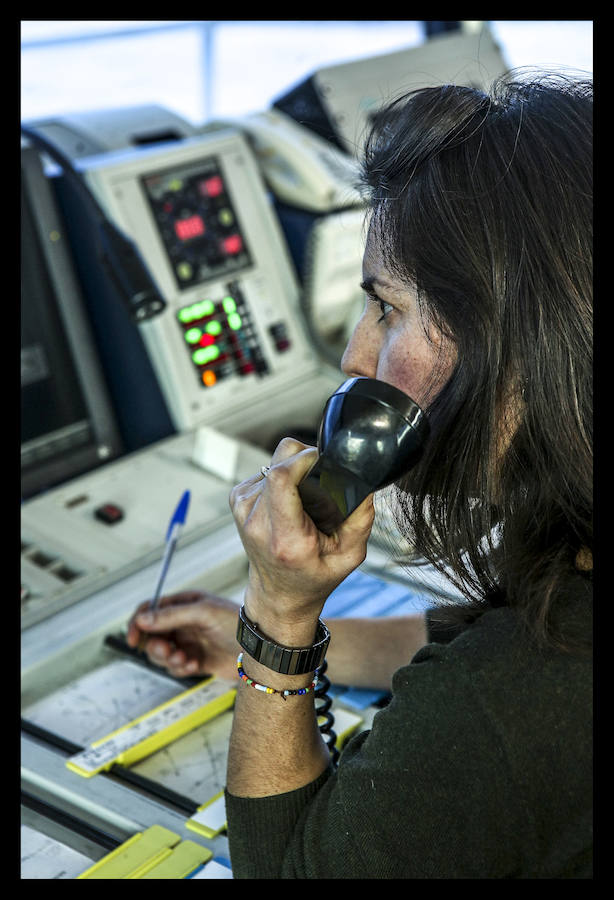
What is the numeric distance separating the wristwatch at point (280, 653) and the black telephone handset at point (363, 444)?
0.14 m

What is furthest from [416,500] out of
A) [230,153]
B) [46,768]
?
[230,153]

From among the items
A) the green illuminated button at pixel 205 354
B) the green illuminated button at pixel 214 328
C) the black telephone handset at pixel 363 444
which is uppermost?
the black telephone handset at pixel 363 444

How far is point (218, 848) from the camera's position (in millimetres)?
1015

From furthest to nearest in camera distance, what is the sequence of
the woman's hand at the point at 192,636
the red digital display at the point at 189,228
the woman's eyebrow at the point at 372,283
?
the red digital display at the point at 189,228 → the woman's hand at the point at 192,636 → the woman's eyebrow at the point at 372,283

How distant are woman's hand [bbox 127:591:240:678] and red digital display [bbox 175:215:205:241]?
85cm

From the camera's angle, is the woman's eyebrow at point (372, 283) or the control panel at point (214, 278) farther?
the control panel at point (214, 278)

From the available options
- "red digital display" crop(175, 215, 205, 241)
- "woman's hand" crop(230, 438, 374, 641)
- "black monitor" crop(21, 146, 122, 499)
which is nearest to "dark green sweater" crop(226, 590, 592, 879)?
"woman's hand" crop(230, 438, 374, 641)

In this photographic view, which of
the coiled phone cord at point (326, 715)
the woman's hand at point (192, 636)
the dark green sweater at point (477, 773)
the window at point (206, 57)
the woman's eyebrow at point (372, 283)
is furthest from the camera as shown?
the window at point (206, 57)

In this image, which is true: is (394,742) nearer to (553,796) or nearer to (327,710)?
(553,796)

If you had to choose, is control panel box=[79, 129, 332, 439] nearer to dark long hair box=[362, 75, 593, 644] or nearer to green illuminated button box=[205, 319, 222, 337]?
green illuminated button box=[205, 319, 222, 337]

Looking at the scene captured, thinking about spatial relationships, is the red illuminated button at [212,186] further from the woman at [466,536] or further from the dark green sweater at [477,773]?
the dark green sweater at [477,773]

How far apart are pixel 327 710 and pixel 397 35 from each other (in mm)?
9138

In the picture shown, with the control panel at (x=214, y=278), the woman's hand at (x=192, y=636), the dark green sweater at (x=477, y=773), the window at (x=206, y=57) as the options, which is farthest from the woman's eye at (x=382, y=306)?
the window at (x=206, y=57)

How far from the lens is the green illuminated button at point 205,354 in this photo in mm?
1851
